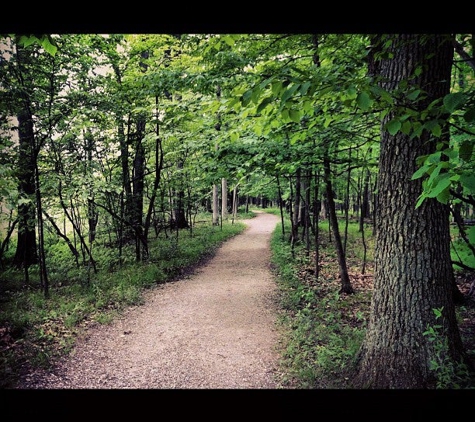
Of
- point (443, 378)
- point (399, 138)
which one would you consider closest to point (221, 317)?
point (443, 378)

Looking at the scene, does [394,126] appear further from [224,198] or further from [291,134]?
[224,198]

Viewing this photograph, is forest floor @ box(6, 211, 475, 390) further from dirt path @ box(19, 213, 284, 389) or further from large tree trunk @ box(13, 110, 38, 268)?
large tree trunk @ box(13, 110, 38, 268)

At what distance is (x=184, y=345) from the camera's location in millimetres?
5266

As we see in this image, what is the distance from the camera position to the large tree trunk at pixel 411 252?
2.84 m

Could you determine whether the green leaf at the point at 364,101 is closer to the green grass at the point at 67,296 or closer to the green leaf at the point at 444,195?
the green leaf at the point at 444,195

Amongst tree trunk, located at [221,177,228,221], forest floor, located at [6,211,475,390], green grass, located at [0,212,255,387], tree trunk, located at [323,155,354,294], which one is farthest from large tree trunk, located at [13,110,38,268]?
tree trunk, located at [221,177,228,221]

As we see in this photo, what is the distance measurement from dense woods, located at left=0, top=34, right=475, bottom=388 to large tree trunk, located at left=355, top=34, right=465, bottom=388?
0.01 meters

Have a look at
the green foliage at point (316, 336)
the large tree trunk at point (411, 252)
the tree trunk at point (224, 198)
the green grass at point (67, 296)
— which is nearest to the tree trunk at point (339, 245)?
the green foliage at point (316, 336)

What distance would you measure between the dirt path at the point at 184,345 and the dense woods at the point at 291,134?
1.85 meters

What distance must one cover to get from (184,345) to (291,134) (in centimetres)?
414
